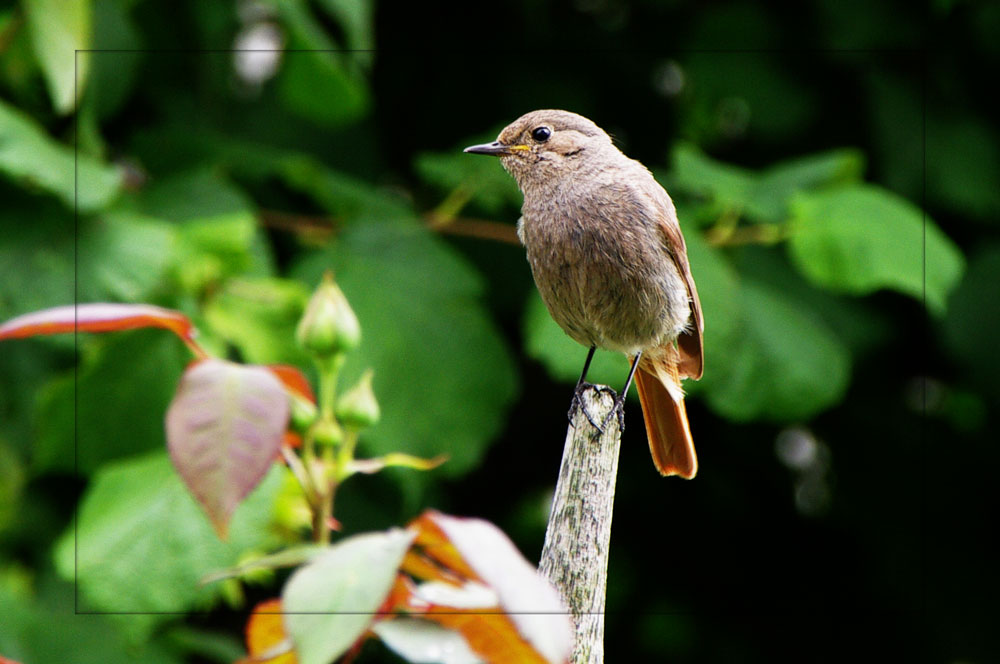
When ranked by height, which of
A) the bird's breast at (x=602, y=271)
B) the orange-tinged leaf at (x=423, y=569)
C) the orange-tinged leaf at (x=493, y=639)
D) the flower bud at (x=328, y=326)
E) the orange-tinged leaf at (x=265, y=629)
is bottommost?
the orange-tinged leaf at (x=265, y=629)

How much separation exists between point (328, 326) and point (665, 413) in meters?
0.51

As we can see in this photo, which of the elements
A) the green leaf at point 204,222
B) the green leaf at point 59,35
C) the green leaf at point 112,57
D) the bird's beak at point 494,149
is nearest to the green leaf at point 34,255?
the green leaf at point 204,222

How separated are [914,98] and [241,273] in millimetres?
2280

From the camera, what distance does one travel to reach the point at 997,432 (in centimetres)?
384

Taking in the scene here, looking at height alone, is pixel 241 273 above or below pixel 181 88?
below

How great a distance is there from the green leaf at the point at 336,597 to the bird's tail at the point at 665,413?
66 centimetres

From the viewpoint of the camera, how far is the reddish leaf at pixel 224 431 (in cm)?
95

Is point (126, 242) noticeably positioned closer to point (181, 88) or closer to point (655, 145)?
point (181, 88)

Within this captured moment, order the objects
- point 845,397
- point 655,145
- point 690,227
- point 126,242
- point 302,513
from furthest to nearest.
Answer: point 845,397, point 655,145, point 126,242, point 690,227, point 302,513

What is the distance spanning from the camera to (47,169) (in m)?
2.70

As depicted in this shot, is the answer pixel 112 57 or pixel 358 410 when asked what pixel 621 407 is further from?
pixel 112 57

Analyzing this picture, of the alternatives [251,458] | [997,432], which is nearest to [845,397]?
[997,432]

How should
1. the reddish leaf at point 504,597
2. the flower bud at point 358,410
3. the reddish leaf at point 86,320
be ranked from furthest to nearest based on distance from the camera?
1. the flower bud at point 358,410
2. the reddish leaf at point 86,320
3. the reddish leaf at point 504,597

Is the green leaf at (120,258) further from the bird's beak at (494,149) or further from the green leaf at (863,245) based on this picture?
the green leaf at (863,245)
